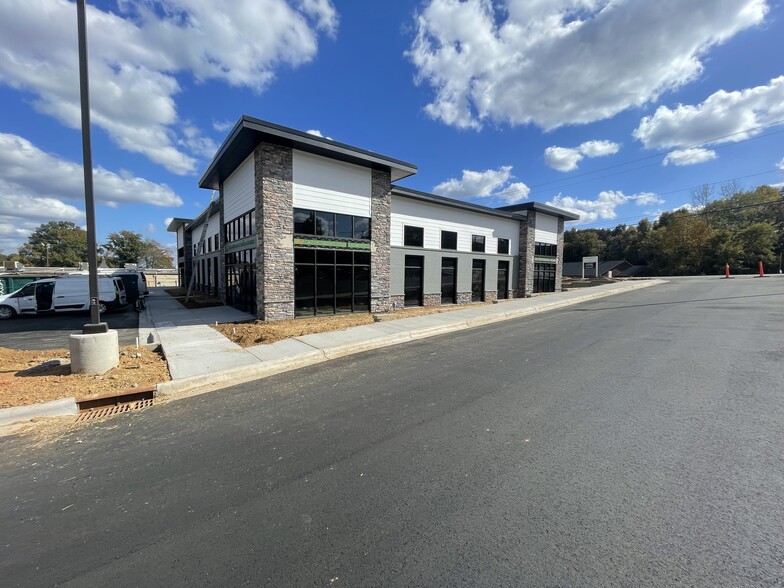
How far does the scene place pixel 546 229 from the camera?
2711 centimetres

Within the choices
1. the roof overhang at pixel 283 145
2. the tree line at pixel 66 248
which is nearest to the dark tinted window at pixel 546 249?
the roof overhang at pixel 283 145

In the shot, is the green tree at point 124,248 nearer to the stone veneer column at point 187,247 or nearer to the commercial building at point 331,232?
the stone veneer column at point 187,247

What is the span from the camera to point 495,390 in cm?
560

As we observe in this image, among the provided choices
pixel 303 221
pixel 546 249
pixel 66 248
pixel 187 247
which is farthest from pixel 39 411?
pixel 66 248

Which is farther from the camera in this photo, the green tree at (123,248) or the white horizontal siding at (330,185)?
the green tree at (123,248)

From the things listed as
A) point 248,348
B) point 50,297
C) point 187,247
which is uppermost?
point 187,247

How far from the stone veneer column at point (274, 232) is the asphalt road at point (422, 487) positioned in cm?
781

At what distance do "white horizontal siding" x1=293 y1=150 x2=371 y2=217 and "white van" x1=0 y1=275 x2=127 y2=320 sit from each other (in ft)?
34.7

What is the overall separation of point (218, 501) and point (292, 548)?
1.03m

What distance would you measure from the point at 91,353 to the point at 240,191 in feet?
36.9

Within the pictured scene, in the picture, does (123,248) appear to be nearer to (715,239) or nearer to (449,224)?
(449,224)

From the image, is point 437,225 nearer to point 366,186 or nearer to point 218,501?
point 366,186

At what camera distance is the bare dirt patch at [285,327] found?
32.6 feet

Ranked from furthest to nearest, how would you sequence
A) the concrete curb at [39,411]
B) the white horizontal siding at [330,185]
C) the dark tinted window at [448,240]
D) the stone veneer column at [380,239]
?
the dark tinted window at [448,240]
the stone veneer column at [380,239]
the white horizontal siding at [330,185]
the concrete curb at [39,411]
